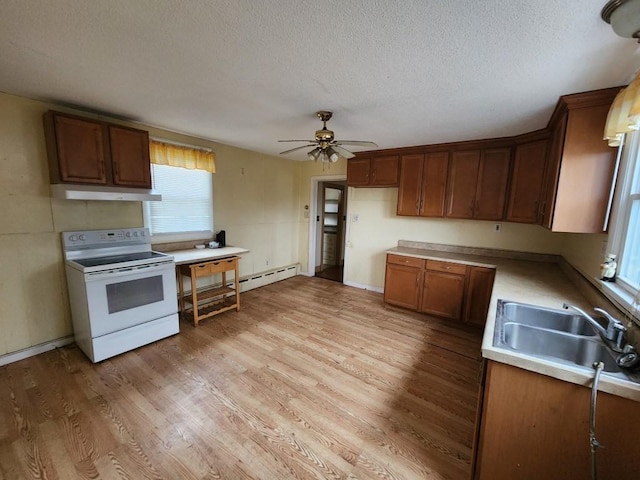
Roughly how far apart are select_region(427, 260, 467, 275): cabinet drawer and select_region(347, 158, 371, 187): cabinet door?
1.66 metres

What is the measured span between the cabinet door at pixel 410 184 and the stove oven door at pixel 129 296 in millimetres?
3227

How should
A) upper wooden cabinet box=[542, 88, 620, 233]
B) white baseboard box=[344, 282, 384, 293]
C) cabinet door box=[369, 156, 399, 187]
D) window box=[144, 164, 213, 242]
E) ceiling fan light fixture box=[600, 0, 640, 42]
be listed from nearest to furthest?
1. ceiling fan light fixture box=[600, 0, 640, 42]
2. upper wooden cabinet box=[542, 88, 620, 233]
3. window box=[144, 164, 213, 242]
4. cabinet door box=[369, 156, 399, 187]
5. white baseboard box=[344, 282, 384, 293]

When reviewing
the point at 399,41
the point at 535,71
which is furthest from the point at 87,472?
the point at 535,71

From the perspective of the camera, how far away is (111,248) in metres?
2.85

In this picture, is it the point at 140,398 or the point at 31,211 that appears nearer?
the point at 140,398

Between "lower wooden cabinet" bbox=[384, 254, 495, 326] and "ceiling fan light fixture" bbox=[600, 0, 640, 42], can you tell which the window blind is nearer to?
"lower wooden cabinet" bbox=[384, 254, 495, 326]

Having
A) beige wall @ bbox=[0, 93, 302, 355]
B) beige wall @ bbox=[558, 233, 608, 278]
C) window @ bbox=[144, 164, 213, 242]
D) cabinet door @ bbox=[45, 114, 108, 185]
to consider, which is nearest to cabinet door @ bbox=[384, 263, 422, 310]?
beige wall @ bbox=[558, 233, 608, 278]

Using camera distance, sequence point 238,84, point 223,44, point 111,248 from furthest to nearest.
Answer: point 111,248
point 238,84
point 223,44

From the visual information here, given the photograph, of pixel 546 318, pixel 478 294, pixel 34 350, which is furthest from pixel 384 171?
pixel 34 350

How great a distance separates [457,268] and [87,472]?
147 inches

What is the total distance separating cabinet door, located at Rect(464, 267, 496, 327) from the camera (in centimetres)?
316

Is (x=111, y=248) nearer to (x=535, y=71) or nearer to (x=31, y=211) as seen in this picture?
(x=31, y=211)

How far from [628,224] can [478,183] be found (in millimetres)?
1890

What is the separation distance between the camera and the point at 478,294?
3.24 m
